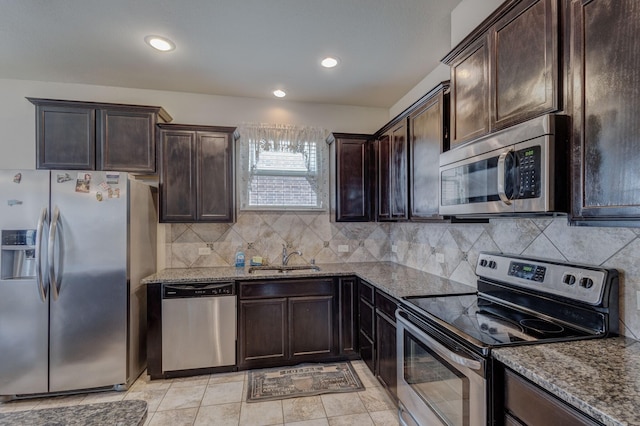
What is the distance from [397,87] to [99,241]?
10.2ft

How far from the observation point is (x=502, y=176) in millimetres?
1434

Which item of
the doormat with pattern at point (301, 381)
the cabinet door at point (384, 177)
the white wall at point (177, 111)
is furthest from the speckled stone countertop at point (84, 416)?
the white wall at point (177, 111)

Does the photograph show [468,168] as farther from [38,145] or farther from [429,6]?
[38,145]

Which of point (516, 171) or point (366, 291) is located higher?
point (516, 171)

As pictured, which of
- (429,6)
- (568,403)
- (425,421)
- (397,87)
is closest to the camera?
(568,403)

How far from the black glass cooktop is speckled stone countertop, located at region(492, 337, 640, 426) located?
3.3 inches

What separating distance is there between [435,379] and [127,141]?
3.16 meters

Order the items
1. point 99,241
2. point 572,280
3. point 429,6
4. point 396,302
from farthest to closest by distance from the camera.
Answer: point 99,241 → point 396,302 → point 429,6 → point 572,280

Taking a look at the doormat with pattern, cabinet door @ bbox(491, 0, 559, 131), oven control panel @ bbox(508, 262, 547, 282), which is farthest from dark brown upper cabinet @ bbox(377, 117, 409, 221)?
the doormat with pattern

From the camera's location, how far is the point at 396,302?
2.22 m

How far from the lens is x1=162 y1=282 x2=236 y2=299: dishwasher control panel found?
2822 millimetres

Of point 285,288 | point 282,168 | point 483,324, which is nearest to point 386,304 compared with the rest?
point 483,324

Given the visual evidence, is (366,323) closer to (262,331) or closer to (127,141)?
(262,331)

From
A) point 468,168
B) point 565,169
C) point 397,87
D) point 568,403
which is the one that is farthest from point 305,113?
point 568,403
